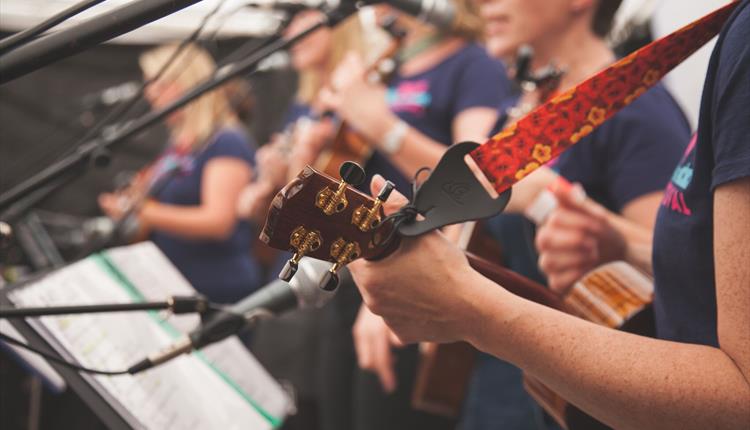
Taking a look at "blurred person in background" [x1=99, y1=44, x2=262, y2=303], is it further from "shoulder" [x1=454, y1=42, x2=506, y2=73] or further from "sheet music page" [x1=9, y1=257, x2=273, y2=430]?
"sheet music page" [x1=9, y1=257, x2=273, y2=430]

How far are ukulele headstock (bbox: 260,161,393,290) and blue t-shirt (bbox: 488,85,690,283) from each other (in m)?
0.70

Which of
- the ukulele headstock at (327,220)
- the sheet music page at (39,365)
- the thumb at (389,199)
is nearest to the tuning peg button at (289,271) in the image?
the ukulele headstock at (327,220)

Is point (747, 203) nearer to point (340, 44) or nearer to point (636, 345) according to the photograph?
point (636, 345)

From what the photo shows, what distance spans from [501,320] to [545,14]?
96 centimetres

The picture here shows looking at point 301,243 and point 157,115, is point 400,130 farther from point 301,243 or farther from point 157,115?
point 301,243

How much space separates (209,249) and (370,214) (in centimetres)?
199

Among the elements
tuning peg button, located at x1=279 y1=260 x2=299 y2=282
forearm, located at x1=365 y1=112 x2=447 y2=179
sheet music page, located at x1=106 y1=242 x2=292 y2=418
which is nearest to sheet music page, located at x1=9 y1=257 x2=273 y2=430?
sheet music page, located at x1=106 y1=242 x2=292 y2=418

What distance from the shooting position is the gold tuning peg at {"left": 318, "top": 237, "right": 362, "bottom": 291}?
0.66 meters

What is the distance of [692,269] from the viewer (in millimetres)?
759

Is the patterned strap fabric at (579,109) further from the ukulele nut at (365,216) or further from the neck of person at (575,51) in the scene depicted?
the neck of person at (575,51)

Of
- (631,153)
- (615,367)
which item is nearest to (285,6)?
(631,153)

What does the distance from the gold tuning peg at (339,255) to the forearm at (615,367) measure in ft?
0.46

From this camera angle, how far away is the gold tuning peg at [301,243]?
0.63 m

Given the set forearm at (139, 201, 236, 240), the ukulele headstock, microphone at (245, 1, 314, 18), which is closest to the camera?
the ukulele headstock
